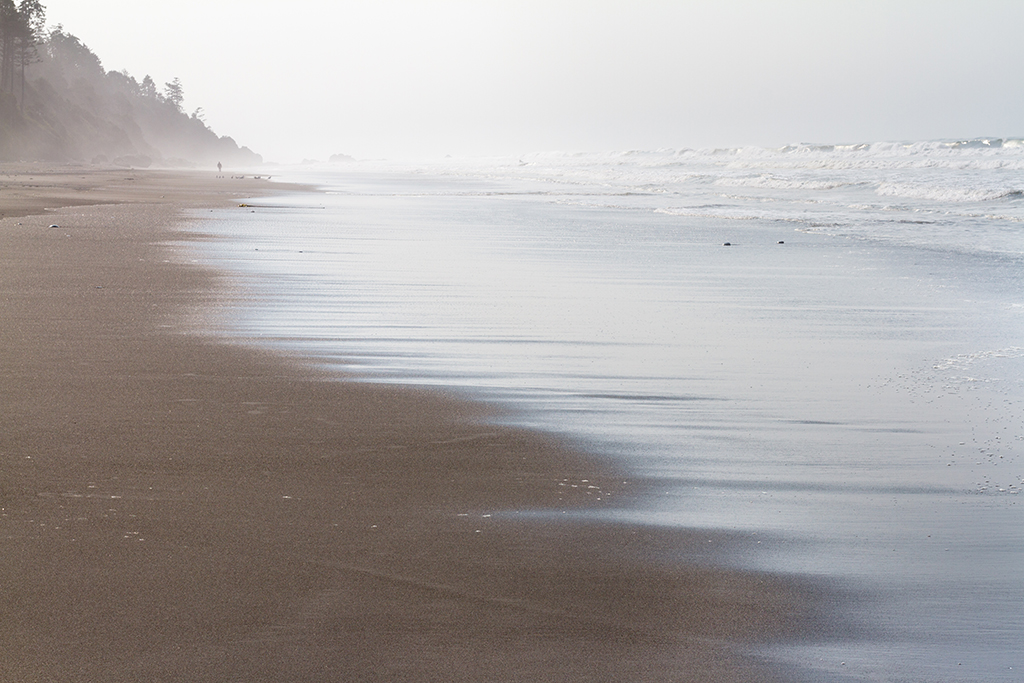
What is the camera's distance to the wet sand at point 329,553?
2.27 metres

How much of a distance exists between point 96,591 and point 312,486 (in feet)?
3.18

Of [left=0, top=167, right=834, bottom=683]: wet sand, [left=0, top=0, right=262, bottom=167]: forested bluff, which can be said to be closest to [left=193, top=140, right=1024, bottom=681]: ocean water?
[left=0, top=167, right=834, bottom=683]: wet sand

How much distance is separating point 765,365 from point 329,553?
11.1 feet

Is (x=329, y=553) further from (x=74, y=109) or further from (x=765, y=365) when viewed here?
(x=74, y=109)

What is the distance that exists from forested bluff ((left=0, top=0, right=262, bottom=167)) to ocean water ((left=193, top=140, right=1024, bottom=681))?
56.4m

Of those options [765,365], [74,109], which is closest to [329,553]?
[765,365]

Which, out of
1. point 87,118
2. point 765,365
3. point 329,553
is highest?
point 87,118

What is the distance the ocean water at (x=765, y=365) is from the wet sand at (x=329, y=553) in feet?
0.81

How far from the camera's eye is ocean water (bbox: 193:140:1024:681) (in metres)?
2.83

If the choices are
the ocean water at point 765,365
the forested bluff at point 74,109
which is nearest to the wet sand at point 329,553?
the ocean water at point 765,365

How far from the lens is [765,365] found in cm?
551

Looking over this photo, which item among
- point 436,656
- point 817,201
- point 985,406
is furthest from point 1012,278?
point 817,201

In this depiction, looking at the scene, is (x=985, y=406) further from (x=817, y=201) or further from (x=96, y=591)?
(x=817, y=201)

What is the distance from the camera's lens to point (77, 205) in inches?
734
